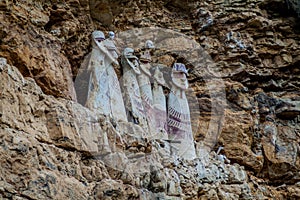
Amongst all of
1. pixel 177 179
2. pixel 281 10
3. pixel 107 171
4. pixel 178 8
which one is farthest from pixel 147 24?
pixel 107 171

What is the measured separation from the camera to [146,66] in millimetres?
5816

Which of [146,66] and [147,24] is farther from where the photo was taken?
[147,24]

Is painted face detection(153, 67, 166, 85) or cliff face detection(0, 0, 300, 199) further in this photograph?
painted face detection(153, 67, 166, 85)

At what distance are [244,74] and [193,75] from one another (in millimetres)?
567

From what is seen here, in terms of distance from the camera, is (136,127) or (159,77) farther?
(159,77)

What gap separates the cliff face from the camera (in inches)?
139

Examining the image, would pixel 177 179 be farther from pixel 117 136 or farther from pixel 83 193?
pixel 83 193

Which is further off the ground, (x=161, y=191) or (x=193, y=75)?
(x=193, y=75)

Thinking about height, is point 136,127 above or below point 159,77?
below

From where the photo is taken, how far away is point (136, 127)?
4664 mm

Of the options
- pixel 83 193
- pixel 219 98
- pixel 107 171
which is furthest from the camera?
pixel 219 98

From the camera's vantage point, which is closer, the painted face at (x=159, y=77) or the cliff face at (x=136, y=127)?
the cliff face at (x=136, y=127)

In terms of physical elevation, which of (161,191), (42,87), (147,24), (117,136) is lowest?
(161,191)

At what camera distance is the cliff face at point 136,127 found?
11.6 feet
